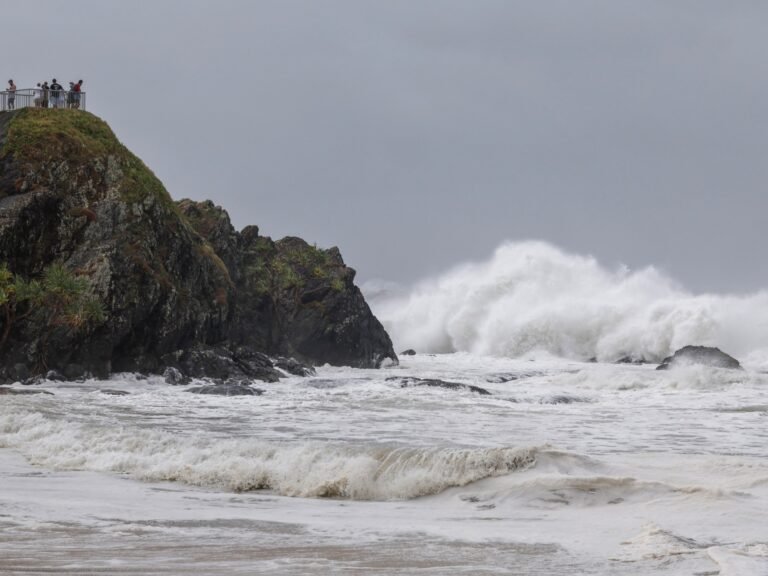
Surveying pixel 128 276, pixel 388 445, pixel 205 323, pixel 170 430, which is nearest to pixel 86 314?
pixel 128 276

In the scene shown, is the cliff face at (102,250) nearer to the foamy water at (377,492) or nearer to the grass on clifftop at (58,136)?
the grass on clifftop at (58,136)

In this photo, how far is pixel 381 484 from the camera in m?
12.1

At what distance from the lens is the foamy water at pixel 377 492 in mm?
7855

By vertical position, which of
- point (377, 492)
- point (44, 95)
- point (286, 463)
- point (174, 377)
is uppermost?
point (44, 95)

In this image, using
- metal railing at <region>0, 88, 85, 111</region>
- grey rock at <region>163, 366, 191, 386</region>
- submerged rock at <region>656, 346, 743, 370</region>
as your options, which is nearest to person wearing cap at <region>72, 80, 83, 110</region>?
metal railing at <region>0, 88, 85, 111</region>

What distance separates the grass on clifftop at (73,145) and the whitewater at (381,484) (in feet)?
44.1

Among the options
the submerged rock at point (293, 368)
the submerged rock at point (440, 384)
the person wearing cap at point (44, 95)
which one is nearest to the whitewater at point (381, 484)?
the submerged rock at point (440, 384)

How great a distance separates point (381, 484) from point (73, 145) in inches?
1237

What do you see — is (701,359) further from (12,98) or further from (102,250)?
(12,98)

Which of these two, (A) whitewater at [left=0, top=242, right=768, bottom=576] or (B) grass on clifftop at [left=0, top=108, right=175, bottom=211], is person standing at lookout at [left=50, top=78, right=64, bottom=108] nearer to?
(B) grass on clifftop at [left=0, top=108, right=175, bottom=211]

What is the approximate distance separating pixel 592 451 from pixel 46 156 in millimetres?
29620

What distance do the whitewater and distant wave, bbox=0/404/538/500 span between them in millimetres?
34

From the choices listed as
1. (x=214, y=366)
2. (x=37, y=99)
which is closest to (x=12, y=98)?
(x=37, y=99)

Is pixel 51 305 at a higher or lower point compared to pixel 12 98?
lower
